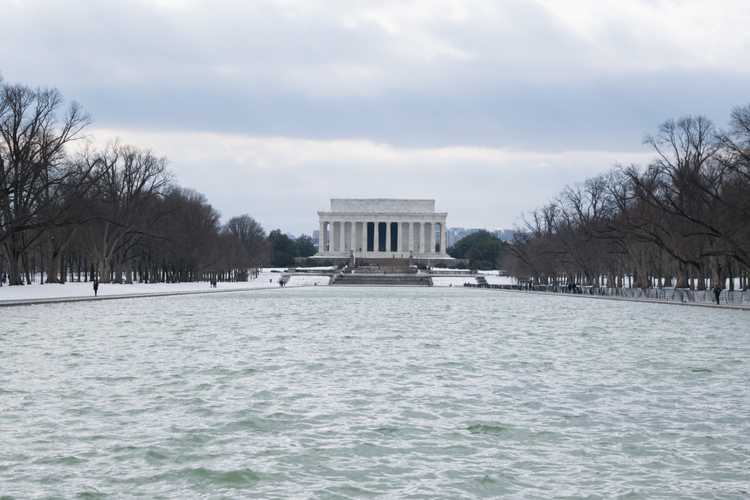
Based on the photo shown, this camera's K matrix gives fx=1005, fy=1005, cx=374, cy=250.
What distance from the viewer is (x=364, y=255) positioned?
178 meters

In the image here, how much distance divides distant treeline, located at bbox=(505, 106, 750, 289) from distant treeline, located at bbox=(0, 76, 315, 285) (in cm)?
3462

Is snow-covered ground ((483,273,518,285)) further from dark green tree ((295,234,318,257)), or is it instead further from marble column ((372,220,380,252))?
dark green tree ((295,234,318,257))

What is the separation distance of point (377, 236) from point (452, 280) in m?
54.8

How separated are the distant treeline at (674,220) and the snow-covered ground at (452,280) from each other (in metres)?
17.7

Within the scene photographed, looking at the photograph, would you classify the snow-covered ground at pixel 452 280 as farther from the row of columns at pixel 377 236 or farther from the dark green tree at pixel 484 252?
the row of columns at pixel 377 236

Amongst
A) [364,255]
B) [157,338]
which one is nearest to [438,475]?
[157,338]

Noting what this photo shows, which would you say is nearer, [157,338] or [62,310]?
[157,338]

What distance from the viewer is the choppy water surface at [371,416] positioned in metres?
11.4

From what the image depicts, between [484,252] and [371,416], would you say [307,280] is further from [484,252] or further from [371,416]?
[371,416]

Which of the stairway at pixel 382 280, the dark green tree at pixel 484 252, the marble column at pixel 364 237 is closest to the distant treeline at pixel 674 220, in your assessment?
the stairway at pixel 382 280

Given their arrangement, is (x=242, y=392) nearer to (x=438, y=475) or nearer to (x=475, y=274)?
(x=438, y=475)

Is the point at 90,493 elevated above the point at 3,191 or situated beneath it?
situated beneath

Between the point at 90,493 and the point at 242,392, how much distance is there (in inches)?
301

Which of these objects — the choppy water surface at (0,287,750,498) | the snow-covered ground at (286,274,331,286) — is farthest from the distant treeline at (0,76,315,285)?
the choppy water surface at (0,287,750,498)
